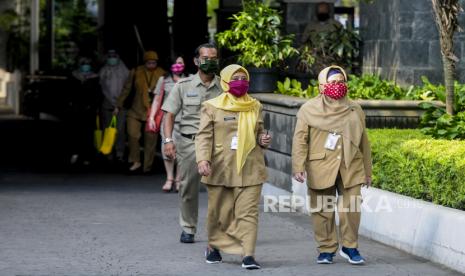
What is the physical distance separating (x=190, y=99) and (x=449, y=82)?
327 centimetres

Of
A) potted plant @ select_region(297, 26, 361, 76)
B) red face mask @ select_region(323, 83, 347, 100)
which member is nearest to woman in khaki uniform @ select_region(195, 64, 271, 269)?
red face mask @ select_region(323, 83, 347, 100)

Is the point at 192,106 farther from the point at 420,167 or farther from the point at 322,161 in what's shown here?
the point at 420,167

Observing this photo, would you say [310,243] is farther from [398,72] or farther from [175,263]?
[398,72]

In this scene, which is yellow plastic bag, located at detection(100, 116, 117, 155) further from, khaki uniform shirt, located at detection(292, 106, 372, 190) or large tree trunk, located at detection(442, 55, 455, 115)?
khaki uniform shirt, located at detection(292, 106, 372, 190)

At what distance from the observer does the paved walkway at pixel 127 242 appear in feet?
35.1

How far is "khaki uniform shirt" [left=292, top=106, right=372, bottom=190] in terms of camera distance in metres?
10.9

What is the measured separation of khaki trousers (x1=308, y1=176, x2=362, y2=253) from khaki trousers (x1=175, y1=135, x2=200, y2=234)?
1399 mm

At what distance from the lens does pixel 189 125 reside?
12.2m

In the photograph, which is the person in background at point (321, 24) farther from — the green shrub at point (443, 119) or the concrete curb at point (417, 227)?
the concrete curb at point (417, 227)

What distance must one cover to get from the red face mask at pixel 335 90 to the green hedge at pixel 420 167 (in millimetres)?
1106

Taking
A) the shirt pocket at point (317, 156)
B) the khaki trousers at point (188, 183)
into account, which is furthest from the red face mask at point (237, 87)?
the khaki trousers at point (188, 183)

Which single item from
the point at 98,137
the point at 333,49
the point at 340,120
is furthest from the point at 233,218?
the point at 98,137

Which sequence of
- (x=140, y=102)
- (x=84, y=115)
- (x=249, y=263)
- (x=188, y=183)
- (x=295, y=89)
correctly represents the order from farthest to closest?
(x=84, y=115)
(x=140, y=102)
(x=295, y=89)
(x=188, y=183)
(x=249, y=263)

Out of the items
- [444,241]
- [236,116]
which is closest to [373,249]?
[444,241]
